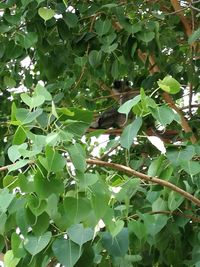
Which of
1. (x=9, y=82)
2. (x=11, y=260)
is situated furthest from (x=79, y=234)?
(x=9, y=82)

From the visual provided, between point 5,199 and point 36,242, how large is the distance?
3.4 inches

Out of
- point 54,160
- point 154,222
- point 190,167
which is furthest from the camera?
point 154,222

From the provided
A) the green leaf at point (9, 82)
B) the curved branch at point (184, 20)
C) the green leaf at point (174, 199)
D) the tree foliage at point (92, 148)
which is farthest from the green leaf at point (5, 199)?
the curved branch at point (184, 20)

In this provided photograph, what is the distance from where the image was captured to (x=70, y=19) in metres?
1.55

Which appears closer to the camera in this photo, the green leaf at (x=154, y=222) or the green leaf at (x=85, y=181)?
the green leaf at (x=85, y=181)

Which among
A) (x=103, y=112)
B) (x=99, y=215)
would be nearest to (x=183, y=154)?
(x=99, y=215)

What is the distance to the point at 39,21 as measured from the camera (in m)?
1.55

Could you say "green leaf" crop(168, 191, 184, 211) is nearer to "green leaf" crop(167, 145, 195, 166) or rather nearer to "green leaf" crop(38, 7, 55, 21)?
"green leaf" crop(167, 145, 195, 166)

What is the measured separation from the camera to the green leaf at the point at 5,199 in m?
0.84

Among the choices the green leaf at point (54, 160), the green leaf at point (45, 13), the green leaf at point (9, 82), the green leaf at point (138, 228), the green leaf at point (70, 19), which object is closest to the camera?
the green leaf at point (54, 160)

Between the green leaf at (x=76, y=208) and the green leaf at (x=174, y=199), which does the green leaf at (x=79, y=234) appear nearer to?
the green leaf at (x=76, y=208)

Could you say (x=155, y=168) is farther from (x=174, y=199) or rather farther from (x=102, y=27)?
(x=102, y=27)

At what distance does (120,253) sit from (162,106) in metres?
0.26

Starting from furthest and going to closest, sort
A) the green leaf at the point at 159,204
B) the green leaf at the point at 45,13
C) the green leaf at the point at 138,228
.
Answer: the green leaf at the point at 45,13, the green leaf at the point at 159,204, the green leaf at the point at 138,228
